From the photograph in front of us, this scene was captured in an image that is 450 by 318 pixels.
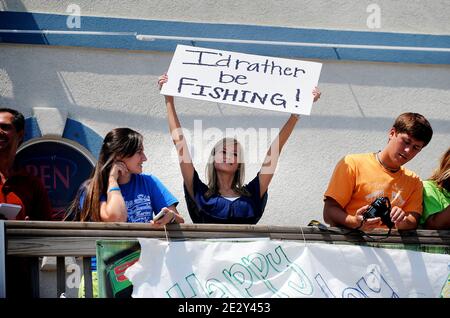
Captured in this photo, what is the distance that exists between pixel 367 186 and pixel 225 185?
89 centimetres

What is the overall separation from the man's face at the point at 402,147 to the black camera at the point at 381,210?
415mm

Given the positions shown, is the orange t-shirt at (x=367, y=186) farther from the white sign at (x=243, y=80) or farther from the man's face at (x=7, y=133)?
the man's face at (x=7, y=133)

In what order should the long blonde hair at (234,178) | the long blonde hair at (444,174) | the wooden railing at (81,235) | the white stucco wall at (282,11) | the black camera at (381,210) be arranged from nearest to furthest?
the wooden railing at (81,235) < the black camera at (381,210) < the long blonde hair at (234,178) < the long blonde hair at (444,174) < the white stucco wall at (282,11)

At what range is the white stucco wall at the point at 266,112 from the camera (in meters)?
8.58

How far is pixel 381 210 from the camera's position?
6.78m

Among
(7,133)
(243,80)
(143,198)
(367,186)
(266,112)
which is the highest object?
(266,112)

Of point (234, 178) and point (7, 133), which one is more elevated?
point (7, 133)

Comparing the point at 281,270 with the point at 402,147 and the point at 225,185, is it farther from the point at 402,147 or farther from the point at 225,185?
the point at 402,147

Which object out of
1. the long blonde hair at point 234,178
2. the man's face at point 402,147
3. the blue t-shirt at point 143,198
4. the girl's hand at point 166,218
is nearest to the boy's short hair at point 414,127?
the man's face at point 402,147

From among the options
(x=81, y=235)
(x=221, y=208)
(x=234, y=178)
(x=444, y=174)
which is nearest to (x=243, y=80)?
(x=234, y=178)

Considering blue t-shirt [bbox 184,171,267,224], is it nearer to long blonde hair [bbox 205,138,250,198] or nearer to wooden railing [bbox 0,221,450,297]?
long blonde hair [bbox 205,138,250,198]

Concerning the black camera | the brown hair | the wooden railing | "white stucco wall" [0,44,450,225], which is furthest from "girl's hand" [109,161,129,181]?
"white stucco wall" [0,44,450,225]

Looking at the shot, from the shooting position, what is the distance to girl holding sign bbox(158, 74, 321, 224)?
23.0 feet

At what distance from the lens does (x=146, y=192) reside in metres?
7.02
